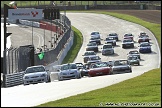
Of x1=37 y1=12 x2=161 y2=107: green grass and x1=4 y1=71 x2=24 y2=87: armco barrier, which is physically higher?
Answer: x1=37 y1=12 x2=161 y2=107: green grass

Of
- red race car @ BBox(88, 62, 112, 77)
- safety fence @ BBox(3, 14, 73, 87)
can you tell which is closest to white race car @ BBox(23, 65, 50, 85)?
safety fence @ BBox(3, 14, 73, 87)

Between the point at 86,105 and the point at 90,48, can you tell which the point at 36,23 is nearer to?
the point at 90,48

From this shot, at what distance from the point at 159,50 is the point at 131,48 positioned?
17.5ft

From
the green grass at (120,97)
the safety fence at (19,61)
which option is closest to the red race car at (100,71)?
the safety fence at (19,61)

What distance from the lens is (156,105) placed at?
14.3m

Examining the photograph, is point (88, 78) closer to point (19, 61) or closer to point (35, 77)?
point (35, 77)

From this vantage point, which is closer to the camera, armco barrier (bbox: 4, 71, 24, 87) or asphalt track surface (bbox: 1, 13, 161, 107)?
asphalt track surface (bbox: 1, 13, 161, 107)

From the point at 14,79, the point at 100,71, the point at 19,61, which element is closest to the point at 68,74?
the point at 100,71

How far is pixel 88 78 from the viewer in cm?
3114

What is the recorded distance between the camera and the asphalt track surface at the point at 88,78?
807 inches

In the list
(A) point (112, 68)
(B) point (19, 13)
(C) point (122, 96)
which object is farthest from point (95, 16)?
(C) point (122, 96)

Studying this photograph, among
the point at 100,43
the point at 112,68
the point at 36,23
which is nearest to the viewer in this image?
the point at 112,68

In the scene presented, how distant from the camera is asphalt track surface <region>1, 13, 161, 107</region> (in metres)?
20.5

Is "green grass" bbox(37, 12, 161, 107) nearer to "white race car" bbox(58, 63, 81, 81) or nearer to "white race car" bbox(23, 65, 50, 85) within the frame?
"white race car" bbox(23, 65, 50, 85)
